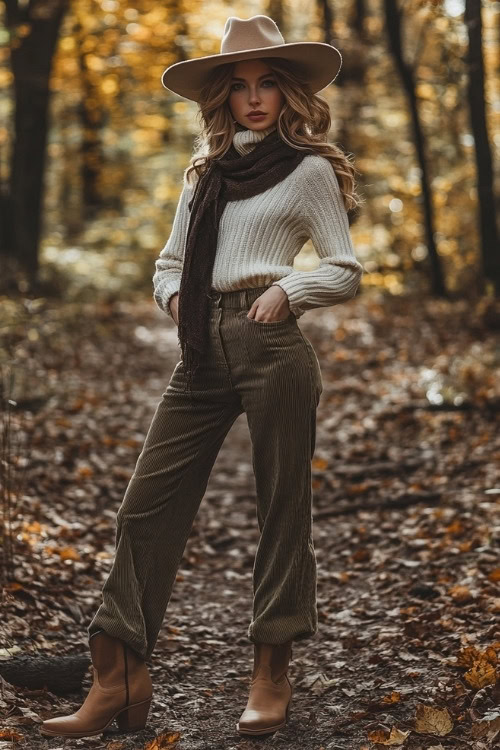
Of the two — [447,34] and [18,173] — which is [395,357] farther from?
[18,173]

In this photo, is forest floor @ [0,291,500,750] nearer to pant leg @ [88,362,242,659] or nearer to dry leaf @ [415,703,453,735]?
dry leaf @ [415,703,453,735]

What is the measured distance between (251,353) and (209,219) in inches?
20.1

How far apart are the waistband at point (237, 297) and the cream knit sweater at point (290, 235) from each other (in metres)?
0.02

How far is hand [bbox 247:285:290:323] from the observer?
3287mm

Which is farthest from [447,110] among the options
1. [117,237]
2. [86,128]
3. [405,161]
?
[86,128]

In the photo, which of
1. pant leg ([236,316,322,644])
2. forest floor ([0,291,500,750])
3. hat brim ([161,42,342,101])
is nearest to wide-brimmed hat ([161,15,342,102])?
hat brim ([161,42,342,101])

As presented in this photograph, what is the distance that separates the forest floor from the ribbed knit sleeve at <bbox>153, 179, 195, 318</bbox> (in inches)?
57.9

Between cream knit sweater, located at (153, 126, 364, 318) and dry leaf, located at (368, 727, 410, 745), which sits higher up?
cream knit sweater, located at (153, 126, 364, 318)

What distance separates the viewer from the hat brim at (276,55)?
3.33 meters

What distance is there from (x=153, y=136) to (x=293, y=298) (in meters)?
23.7

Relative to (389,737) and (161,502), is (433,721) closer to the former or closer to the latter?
(389,737)

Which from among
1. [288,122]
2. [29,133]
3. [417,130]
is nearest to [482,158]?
[417,130]

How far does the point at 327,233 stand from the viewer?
11.1ft

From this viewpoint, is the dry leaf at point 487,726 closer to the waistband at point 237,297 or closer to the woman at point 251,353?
the woman at point 251,353
